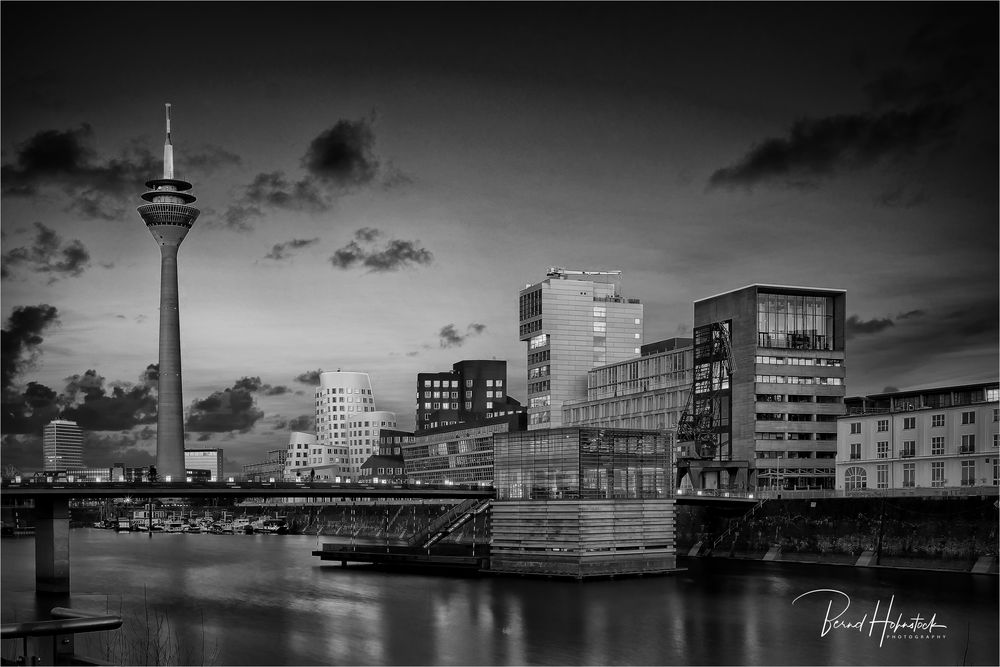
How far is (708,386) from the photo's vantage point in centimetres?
18250

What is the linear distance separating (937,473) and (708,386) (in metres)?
51.1

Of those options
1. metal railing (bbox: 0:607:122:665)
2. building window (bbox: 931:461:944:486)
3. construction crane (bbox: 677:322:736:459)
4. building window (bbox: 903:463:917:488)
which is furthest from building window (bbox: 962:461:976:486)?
metal railing (bbox: 0:607:122:665)

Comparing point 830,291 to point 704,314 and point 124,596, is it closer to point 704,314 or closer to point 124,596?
point 704,314

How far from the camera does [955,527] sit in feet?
384

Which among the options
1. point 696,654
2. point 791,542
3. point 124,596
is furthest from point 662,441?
point 124,596

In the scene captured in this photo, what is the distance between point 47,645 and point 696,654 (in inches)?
2014

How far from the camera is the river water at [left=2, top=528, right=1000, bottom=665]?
75.5 m

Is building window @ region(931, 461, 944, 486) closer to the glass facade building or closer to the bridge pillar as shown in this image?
the glass facade building

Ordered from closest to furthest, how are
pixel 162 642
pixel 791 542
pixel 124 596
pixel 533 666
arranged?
pixel 533 666 < pixel 162 642 < pixel 124 596 < pixel 791 542

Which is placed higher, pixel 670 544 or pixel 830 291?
pixel 830 291

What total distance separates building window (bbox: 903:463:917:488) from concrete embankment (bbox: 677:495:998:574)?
1374cm

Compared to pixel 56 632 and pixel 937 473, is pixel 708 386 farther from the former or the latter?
pixel 56 632

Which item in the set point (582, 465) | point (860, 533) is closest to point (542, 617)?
point (582, 465)

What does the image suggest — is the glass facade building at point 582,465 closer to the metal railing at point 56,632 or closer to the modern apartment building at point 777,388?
the modern apartment building at point 777,388
